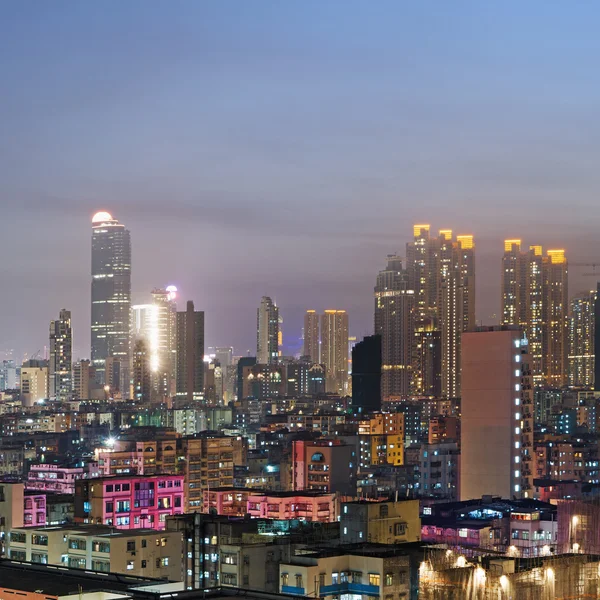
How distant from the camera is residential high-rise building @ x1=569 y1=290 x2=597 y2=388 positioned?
488ft

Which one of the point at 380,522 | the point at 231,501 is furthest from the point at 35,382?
the point at 380,522

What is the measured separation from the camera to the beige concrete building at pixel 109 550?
35188 millimetres

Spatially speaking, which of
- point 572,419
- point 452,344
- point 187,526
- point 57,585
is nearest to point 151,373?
point 452,344

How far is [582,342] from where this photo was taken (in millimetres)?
152375

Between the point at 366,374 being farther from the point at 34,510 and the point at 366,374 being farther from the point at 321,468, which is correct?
the point at 34,510

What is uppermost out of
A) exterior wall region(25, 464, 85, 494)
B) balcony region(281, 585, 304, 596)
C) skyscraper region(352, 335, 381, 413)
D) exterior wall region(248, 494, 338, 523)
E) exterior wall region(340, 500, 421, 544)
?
skyscraper region(352, 335, 381, 413)

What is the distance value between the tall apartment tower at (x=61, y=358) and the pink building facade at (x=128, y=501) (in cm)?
11830

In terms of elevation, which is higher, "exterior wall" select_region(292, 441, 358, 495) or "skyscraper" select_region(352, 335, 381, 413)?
"skyscraper" select_region(352, 335, 381, 413)

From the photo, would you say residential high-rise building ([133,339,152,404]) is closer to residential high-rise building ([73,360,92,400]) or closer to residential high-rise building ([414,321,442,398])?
residential high-rise building ([73,360,92,400])

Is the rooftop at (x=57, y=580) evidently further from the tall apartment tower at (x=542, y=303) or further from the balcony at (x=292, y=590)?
the tall apartment tower at (x=542, y=303)

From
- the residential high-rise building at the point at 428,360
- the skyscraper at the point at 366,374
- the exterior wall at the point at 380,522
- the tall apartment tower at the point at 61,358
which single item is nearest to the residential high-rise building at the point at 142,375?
the tall apartment tower at the point at 61,358

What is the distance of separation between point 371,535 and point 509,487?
19.6 m

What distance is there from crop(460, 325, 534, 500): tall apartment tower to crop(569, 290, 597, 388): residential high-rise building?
89174 millimetres

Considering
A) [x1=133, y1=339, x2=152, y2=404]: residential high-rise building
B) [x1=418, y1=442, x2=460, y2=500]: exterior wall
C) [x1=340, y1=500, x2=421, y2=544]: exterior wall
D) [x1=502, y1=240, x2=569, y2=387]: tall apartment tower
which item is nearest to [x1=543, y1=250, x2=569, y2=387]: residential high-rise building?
[x1=502, y1=240, x2=569, y2=387]: tall apartment tower
